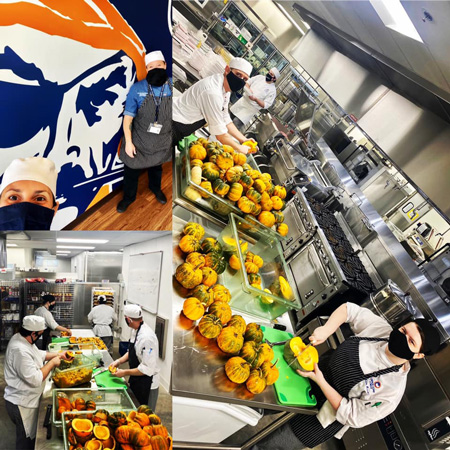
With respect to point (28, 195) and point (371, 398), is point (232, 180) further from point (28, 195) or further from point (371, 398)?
point (371, 398)

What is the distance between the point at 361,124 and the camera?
8.59 feet

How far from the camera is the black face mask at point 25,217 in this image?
0.97 metres

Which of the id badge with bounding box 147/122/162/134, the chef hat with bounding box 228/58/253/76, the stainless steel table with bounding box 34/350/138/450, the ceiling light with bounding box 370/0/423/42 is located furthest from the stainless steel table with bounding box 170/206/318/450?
the ceiling light with bounding box 370/0/423/42

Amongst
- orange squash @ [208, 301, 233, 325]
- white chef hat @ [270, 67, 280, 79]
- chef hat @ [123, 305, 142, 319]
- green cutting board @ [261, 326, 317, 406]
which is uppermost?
white chef hat @ [270, 67, 280, 79]

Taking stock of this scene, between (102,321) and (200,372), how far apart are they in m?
0.48

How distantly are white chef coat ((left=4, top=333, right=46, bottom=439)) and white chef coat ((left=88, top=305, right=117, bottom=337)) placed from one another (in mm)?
179

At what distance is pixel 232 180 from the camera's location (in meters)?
1.85

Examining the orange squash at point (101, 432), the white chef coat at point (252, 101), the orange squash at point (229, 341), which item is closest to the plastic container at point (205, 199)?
the white chef coat at point (252, 101)

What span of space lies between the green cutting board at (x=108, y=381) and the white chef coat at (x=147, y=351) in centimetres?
8

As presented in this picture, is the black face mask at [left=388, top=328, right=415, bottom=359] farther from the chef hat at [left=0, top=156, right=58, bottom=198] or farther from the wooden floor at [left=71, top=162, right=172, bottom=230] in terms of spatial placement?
the chef hat at [left=0, top=156, right=58, bottom=198]

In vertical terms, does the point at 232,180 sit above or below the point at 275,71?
below

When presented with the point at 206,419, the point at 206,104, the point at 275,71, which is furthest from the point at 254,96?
the point at 206,419

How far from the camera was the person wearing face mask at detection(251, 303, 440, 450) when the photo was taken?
151cm

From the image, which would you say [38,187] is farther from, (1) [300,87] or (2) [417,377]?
(2) [417,377]
